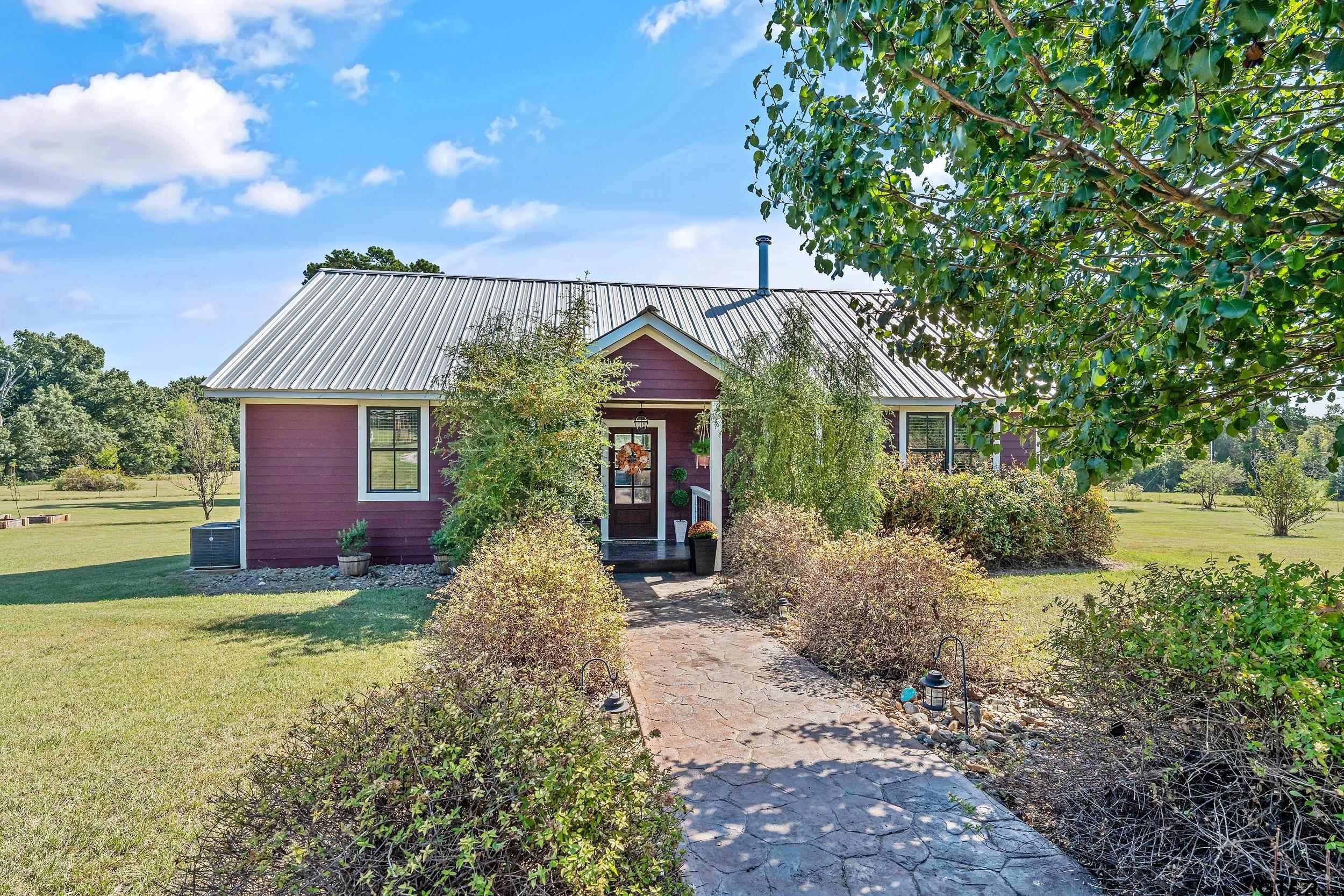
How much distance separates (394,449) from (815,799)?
9.59 meters

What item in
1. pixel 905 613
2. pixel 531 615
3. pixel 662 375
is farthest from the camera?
pixel 662 375

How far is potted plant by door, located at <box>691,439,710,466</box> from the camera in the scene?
11656 mm

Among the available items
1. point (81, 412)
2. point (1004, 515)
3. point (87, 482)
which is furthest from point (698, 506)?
point (81, 412)

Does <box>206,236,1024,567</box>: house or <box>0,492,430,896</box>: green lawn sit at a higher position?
<box>206,236,1024,567</box>: house

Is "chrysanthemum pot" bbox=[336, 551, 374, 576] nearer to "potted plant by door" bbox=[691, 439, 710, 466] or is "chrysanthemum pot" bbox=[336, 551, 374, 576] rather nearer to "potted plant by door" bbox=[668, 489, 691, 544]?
"potted plant by door" bbox=[668, 489, 691, 544]

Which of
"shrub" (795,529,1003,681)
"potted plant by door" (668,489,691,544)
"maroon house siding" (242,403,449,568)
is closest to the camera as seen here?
"shrub" (795,529,1003,681)

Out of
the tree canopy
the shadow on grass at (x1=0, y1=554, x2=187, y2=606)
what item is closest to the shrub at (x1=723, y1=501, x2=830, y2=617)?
the shadow on grass at (x1=0, y1=554, x2=187, y2=606)

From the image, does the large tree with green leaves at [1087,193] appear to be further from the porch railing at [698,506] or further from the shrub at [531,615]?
the porch railing at [698,506]

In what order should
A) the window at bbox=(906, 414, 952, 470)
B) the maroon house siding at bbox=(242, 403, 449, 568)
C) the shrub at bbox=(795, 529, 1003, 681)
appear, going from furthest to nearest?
the window at bbox=(906, 414, 952, 470), the maroon house siding at bbox=(242, 403, 449, 568), the shrub at bbox=(795, 529, 1003, 681)

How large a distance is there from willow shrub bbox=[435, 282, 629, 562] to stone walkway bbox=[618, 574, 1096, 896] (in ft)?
10.4

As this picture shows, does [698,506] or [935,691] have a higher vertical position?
[698,506]

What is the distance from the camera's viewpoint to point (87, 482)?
28.7 m

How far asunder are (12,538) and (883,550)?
1989 centimetres

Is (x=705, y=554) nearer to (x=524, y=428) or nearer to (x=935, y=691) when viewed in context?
(x=524, y=428)
